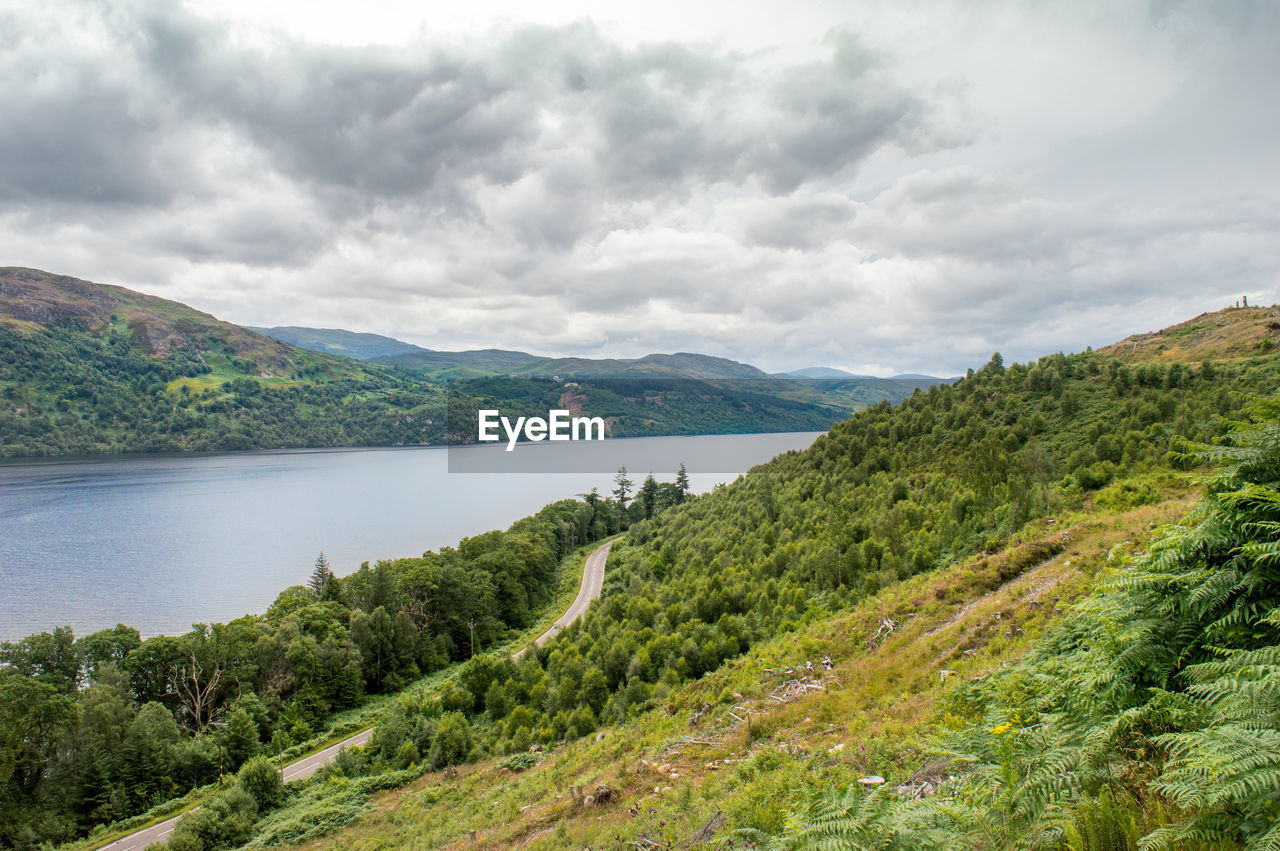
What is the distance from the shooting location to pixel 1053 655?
32.0 ft

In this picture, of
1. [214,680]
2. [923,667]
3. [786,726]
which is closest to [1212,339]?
[923,667]

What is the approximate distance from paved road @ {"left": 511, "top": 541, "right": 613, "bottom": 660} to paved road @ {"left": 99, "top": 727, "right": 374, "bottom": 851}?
51.4ft

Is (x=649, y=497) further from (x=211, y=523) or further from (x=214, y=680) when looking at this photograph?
(x=211, y=523)

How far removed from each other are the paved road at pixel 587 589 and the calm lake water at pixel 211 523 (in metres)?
23.4

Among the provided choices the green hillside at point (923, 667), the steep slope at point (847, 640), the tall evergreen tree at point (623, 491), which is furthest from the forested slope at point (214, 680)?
the tall evergreen tree at point (623, 491)

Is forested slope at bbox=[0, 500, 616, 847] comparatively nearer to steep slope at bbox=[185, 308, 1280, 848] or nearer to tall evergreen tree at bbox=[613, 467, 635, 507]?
steep slope at bbox=[185, 308, 1280, 848]

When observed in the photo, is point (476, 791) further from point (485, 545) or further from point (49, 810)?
point (485, 545)

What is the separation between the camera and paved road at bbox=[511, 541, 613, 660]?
181ft

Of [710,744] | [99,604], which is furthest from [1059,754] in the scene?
[99,604]

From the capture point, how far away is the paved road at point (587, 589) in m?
55.2

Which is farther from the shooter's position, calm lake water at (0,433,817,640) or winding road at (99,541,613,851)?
calm lake water at (0,433,817,640)

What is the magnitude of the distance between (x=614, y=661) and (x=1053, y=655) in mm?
23015

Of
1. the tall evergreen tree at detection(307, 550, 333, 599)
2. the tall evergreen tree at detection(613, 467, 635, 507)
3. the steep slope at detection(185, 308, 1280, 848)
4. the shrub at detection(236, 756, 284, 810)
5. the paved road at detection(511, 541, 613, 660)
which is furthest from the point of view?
the tall evergreen tree at detection(613, 467, 635, 507)

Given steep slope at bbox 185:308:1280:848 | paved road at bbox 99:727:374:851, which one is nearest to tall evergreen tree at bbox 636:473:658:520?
steep slope at bbox 185:308:1280:848
